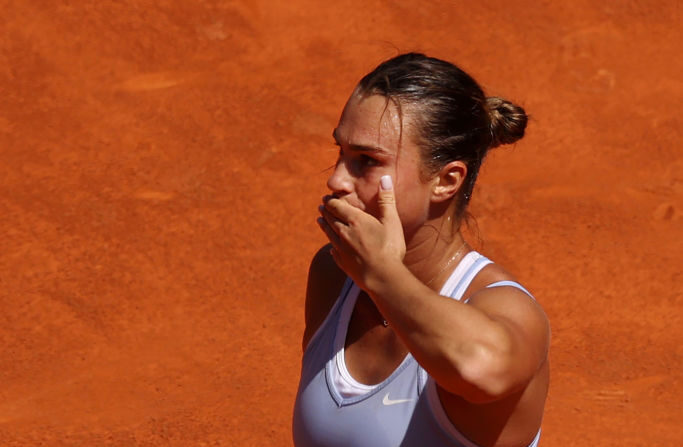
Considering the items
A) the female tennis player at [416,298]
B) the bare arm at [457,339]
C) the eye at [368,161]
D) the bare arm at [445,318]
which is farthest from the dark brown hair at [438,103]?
the bare arm at [457,339]

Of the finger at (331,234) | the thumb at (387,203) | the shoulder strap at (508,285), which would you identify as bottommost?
the shoulder strap at (508,285)

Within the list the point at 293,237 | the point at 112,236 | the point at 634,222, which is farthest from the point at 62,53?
the point at 634,222

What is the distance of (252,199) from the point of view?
777 cm

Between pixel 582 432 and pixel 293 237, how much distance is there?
2777 mm

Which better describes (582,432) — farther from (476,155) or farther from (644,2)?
(644,2)

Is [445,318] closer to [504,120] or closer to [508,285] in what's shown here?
[508,285]

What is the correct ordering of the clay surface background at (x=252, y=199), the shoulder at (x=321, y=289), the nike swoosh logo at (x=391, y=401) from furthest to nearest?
the clay surface background at (x=252, y=199), the shoulder at (x=321, y=289), the nike swoosh logo at (x=391, y=401)

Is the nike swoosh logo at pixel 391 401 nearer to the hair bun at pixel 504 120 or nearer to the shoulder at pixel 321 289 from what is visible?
the shoulder at pixel 321 289

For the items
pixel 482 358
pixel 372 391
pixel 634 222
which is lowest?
pixel 634 222

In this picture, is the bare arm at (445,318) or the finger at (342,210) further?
the finger at (342,210)

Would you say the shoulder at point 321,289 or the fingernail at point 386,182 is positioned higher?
the fingernail at point 386,182

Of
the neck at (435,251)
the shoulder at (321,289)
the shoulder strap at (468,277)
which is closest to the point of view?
the shoulder strap at (468,277)

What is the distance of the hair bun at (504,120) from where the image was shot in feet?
8.70

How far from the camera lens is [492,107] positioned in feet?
8.71
